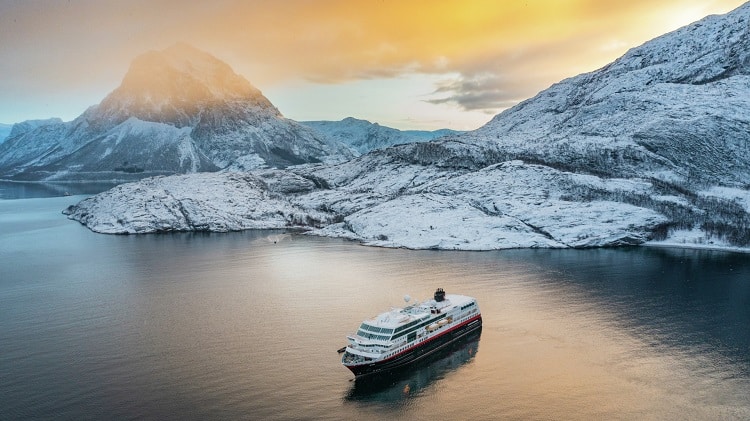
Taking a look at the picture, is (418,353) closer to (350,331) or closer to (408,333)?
(408,333)

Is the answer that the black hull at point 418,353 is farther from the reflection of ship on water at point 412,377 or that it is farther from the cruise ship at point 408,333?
the reflection of ship on water at point 412,377

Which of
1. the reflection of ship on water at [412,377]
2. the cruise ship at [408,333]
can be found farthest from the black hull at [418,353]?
the reflection of ship on water at [412,377]

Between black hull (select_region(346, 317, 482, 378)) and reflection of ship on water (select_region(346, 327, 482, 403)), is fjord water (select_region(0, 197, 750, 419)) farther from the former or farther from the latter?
black hull (select_region(346, 317, 482, 378))

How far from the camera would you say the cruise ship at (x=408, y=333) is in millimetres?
71750

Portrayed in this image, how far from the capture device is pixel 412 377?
72625 millimetres

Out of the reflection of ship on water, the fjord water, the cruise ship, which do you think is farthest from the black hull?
the fjord water

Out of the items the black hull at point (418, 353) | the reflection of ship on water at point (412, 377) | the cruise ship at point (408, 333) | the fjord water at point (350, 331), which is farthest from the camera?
the cruise ship at point (408, 333)

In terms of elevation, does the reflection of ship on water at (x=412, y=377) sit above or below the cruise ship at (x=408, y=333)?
below

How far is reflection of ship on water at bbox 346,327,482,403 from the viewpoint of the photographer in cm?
6694

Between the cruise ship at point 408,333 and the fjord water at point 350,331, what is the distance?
253 centimetres

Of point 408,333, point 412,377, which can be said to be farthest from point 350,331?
point 412,377

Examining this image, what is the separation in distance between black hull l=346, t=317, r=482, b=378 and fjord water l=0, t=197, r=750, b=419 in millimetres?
1827

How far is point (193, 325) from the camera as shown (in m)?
91.3

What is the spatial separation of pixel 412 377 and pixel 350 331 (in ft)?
56.2
